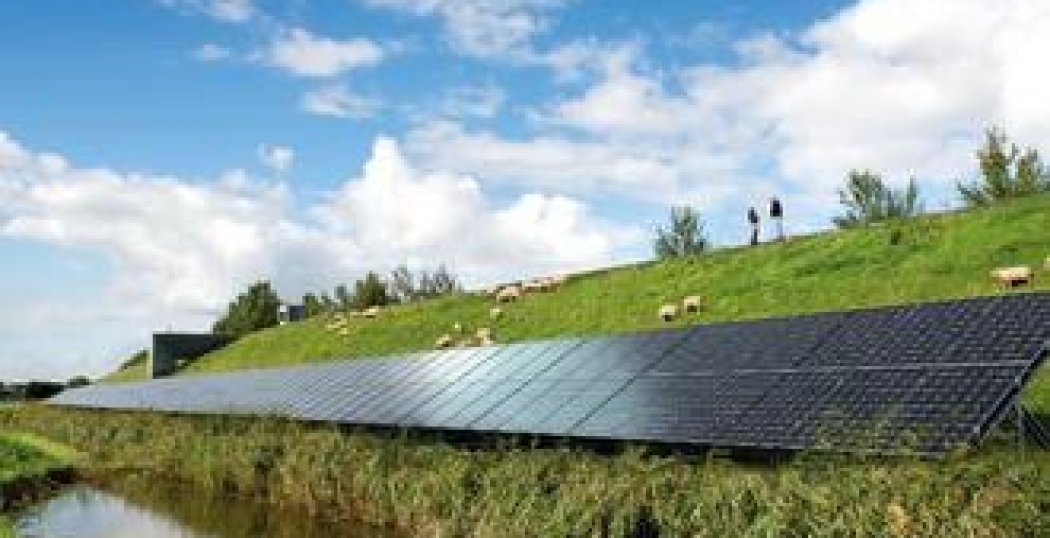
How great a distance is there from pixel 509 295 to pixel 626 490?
3135cm

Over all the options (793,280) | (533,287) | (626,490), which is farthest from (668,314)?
(626,490)

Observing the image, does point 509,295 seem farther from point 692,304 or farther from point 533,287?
point 692,304

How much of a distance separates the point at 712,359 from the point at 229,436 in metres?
14.1

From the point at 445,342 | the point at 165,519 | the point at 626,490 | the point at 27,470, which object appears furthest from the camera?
the point at 445,342

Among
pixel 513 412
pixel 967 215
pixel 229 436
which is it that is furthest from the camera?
pixel 967 215

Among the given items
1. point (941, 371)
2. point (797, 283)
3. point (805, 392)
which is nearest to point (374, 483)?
point (805, 392)

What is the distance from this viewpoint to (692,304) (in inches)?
1294

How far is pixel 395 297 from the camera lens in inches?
3858

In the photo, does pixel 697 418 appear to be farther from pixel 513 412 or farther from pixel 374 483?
pixel 374 483

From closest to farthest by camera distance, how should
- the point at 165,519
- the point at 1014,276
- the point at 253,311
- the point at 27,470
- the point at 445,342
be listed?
the point at 165,519, the point at 1014,276, the point at 27,470, the point at 445,342, the point at 253,311

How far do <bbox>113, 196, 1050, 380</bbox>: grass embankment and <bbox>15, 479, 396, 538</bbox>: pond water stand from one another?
43.9ft

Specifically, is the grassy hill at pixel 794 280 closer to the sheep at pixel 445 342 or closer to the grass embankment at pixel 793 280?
the grass embankment at pixel 793 280

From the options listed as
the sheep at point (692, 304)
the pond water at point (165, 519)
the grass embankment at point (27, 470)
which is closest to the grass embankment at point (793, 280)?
the sheep at point (692, 304)

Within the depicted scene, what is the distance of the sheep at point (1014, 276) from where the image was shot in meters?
24.3
